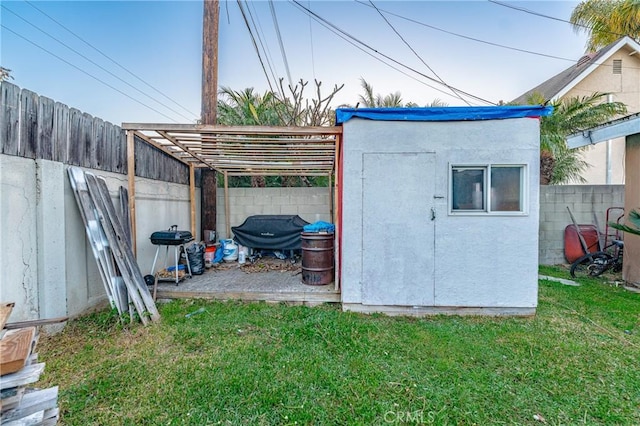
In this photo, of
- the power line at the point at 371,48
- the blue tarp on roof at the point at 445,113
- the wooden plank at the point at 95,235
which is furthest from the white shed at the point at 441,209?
the power line at the point at 371,48

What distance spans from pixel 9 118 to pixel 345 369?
3870mm

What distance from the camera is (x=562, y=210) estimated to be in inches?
276

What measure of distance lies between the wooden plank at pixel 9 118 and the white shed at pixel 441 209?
3.35m

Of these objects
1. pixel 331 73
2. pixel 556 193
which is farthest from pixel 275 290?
pixel 331 73

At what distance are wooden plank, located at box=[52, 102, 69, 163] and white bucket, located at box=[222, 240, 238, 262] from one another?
144 inches

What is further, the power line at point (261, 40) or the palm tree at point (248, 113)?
the palm tree at point (248, 113)

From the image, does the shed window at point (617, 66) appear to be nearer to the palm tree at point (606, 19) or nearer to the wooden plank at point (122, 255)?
the palm tree at point (606, 19)

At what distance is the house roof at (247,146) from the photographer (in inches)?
166

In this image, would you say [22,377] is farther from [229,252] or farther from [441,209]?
[229,252]

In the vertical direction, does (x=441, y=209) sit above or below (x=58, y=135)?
below

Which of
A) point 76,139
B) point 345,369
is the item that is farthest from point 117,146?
point 345,369

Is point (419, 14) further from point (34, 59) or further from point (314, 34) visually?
point (34, 59)

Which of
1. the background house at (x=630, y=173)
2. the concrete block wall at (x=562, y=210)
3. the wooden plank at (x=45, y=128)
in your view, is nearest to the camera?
the wooden plank at (x=45, y=128)

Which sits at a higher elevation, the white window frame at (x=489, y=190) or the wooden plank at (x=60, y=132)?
the wooden plank at (x=60, y=132)
